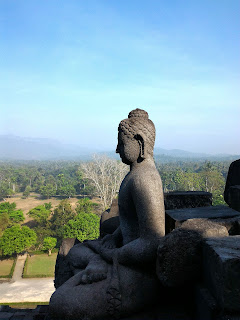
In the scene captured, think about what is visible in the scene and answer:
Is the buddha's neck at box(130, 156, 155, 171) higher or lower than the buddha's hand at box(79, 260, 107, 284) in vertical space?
higher

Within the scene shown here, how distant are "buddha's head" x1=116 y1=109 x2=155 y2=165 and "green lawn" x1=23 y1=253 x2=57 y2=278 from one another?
78.6 ft

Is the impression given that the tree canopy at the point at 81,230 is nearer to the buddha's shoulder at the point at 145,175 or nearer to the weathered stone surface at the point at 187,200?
the weathered stone surface at the point at 187,200

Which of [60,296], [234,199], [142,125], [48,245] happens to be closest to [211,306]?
[60,296]

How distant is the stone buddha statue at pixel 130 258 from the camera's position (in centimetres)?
240

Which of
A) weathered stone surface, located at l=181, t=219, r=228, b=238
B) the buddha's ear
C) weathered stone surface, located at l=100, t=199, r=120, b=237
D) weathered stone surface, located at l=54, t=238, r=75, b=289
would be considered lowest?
weathered stone surface, located at l=54, t=238, r=75, b=289

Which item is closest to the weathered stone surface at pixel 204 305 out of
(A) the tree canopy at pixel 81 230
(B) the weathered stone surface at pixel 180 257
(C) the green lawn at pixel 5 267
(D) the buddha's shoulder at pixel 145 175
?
(B) the weathered stone surface at pixel 180 257

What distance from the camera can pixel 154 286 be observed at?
2523mm

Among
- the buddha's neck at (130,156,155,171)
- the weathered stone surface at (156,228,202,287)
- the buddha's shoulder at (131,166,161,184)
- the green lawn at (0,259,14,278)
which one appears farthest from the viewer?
the green lawn at (0,259,14,278)

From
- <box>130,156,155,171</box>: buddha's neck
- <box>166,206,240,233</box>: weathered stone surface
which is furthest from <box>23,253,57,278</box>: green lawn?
<box>130,156,155,171</box>: buddha's neck

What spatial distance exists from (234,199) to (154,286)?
6.70 ft

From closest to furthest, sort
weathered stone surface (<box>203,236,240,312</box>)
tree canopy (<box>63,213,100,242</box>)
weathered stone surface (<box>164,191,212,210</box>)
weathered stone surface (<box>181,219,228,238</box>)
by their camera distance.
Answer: weathered stone surface (<box>203,236,240,312</box>), weathered stone surface (<box>181,219,228,238</box>), weathered stone surface (<box>164,191,212,210</box>), tree canopy (<box>63,213,100,242</box>)

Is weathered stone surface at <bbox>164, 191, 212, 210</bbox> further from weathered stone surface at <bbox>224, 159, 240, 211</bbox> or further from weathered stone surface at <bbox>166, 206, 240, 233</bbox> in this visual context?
weathered stone surface at <bbox>166, 206, 240, 233</bbox>

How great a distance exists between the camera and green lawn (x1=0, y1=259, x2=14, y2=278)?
2453 centimetres

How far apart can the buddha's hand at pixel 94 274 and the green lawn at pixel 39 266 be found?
23624 mm
